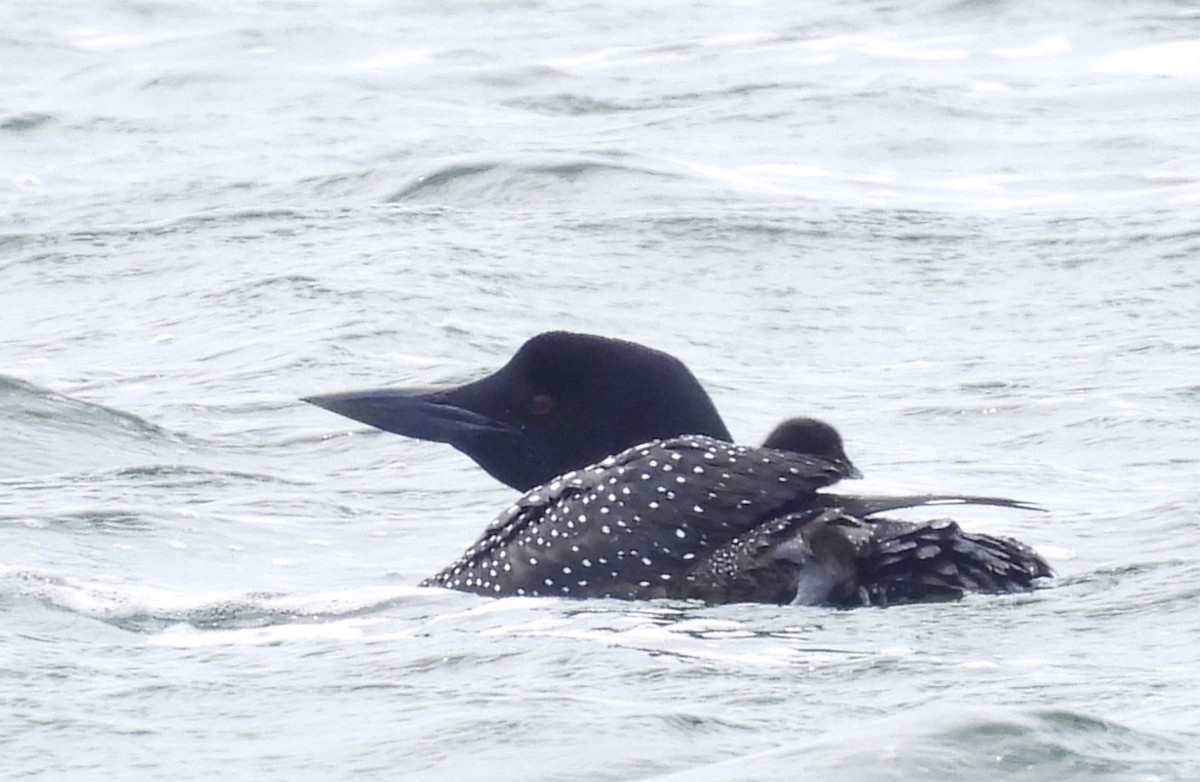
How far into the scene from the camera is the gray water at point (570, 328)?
15.6 feet

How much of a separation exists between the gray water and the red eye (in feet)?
1.65

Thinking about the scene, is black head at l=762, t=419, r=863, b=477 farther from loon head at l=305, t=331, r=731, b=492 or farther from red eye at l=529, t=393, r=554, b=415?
red eye at l=529, t=393, r=554, b=415

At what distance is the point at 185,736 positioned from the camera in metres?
4.73

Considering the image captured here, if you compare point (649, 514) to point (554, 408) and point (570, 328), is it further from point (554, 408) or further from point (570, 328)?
point (570, 328)

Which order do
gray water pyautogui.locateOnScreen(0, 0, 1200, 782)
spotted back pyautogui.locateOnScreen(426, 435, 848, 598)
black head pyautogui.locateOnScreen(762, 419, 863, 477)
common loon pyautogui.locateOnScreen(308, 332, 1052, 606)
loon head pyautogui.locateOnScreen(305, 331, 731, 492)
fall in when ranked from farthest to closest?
loon head pyautogui.locateOnScreen(305, 331, 731, 492) → black head pyautogui.locateOnScreen(762, 419, 863, 477) → spotted back pyautogui.locateOnScreen(426, 435, 848, 598) → common loon pyautogui.locateOnScreen(308, 332, 1052, 606) → gray water pyautogui.locateOnScreen(0, 0, 1200, 782)

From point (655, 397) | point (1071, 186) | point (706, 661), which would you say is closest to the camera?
point (706, 661)

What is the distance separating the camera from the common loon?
18.0 feet

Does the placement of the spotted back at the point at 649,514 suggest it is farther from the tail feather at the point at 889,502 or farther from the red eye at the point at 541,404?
the red eye at the point at 541,404

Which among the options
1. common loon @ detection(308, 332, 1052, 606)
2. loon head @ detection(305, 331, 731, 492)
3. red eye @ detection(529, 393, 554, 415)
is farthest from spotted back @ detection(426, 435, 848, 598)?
red eye @ detection(529, 393, 554, 415)

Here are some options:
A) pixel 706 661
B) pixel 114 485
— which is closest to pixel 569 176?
pixel 114 485

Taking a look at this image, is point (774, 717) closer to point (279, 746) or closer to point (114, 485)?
point (279, 746)

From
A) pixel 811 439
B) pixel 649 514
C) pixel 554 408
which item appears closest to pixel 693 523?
pixel 649 514

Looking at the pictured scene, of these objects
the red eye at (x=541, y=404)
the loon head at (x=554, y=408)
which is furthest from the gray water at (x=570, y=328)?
the red eye at (x=541, y=404)

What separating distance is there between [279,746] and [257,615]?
50.5 inches
